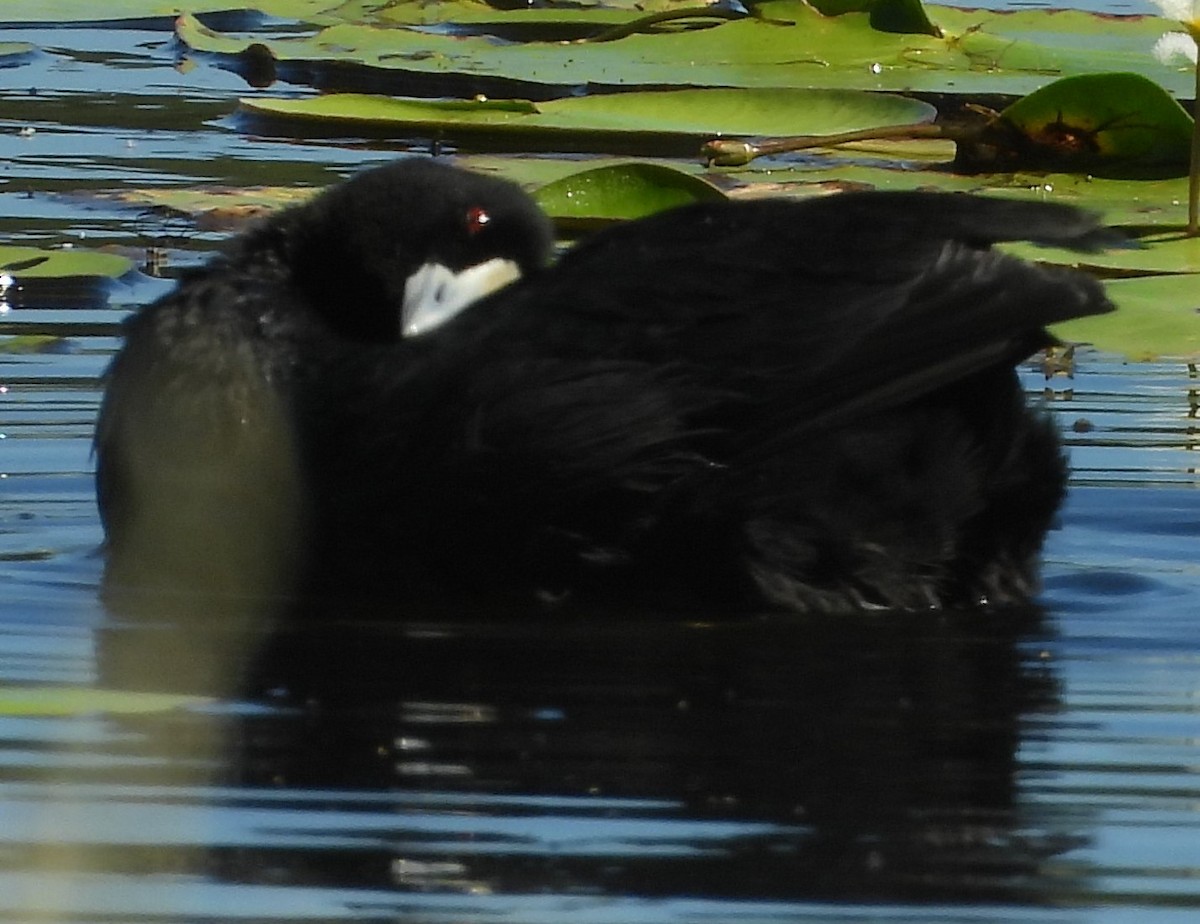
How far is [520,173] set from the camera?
730cm

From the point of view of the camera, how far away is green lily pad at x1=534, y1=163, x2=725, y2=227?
20.5ft

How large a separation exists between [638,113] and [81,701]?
513cm

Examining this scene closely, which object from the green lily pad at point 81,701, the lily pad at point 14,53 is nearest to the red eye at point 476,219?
the green lily pad at point 81,701

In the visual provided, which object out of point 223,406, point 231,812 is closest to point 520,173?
point 223,406

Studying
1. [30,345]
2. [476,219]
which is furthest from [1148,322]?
[30,345]

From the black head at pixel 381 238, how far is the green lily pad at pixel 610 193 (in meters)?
1.83

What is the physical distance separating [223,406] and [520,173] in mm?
3337

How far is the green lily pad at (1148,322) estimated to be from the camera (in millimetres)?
5395

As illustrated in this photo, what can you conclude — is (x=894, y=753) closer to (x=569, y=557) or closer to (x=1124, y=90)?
(x=569, y=557)

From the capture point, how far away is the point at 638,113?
26.7ft

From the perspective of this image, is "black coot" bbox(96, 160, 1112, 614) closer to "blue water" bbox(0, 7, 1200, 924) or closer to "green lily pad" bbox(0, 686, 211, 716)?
"blue water" bbox(0, 7, 1200, 924)

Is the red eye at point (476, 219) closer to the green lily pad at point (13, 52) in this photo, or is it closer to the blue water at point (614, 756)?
the blue water at point (614, 756)

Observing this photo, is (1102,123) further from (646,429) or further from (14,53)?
(14,53)

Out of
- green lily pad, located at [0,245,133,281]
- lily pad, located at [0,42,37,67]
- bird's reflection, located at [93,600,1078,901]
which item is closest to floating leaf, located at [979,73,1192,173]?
green lily pad, located at [0,245,133,281]
